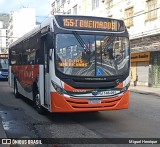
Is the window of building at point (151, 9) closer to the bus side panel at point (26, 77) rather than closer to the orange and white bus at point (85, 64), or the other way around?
the bus side panel at point (26, 77)

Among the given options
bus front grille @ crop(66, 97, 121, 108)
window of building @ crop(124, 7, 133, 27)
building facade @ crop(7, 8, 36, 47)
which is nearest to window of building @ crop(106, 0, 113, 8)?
window of building @ crop(124, 7, 133, 27)

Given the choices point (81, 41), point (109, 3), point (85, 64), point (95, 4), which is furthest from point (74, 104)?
point (95, 4)

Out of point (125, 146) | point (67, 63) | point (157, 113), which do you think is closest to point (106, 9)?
point (157, 113)

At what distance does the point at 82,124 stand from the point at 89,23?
2.85 m

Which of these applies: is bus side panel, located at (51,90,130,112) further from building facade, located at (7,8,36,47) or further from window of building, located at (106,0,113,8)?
building facade, located at (7,8,36,47)

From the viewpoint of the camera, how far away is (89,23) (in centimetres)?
998

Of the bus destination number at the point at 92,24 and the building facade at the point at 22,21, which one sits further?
the building facade at the point at 22,21

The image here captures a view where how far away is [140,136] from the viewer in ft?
26.6

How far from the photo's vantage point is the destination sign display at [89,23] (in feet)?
32.0

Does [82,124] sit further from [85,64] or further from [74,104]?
[85,64]

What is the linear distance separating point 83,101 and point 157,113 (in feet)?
12.4

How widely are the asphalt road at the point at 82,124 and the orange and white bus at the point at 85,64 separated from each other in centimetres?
48

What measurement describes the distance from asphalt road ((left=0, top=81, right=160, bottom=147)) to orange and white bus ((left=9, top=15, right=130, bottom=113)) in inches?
19.1

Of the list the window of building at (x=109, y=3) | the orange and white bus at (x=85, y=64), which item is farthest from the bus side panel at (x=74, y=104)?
the window of building at (x=109, y=3)
